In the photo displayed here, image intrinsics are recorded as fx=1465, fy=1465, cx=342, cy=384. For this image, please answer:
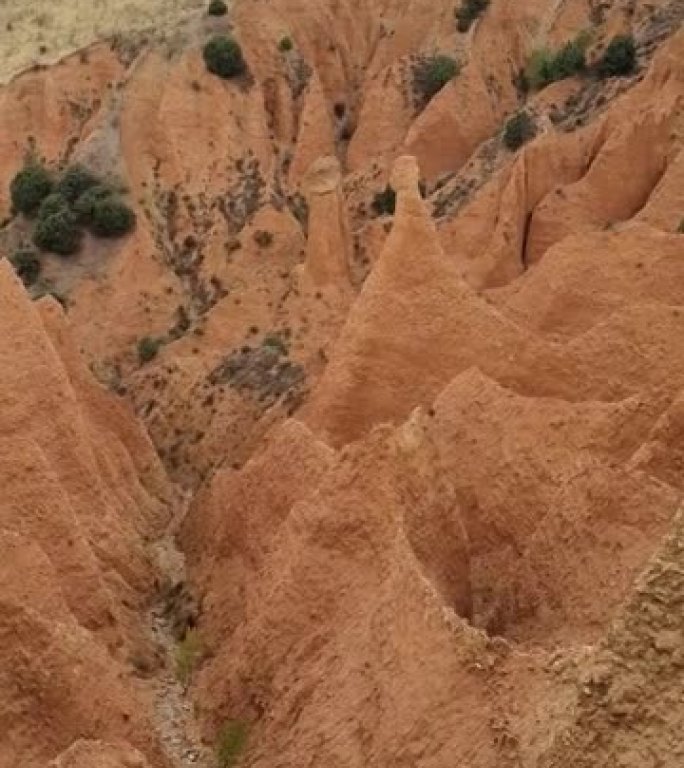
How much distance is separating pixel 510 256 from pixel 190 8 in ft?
74.2

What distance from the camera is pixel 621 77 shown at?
4169 cm

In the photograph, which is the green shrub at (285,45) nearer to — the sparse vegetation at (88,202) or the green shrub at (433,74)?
the green shrub at (433,74)

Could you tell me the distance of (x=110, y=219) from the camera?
45.2 m

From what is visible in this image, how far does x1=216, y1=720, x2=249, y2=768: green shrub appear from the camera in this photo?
70.2ft

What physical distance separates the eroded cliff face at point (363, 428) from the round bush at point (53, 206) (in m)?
1.31

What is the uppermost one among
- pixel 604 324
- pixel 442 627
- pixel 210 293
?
pixel 442 627

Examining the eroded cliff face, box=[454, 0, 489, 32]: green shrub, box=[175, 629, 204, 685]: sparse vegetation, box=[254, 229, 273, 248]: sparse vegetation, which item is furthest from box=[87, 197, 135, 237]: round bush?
box=[175, 629, 204, 685]: sparse vegetation

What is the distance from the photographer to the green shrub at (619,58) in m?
41.9

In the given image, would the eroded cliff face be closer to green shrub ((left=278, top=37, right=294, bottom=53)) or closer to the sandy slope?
green shrub ((left=278, top=37, right=294, bottom=53))

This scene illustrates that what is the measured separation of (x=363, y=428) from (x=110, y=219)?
20240 mm

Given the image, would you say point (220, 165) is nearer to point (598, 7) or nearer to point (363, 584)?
point (598, 7)

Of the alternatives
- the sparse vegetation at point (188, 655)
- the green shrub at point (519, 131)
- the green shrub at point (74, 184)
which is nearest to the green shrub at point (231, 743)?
the sparse vegetation at point (188, 655)

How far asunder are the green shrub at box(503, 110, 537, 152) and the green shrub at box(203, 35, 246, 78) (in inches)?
465

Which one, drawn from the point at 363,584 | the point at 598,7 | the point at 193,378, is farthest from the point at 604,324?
the point at 598,7
